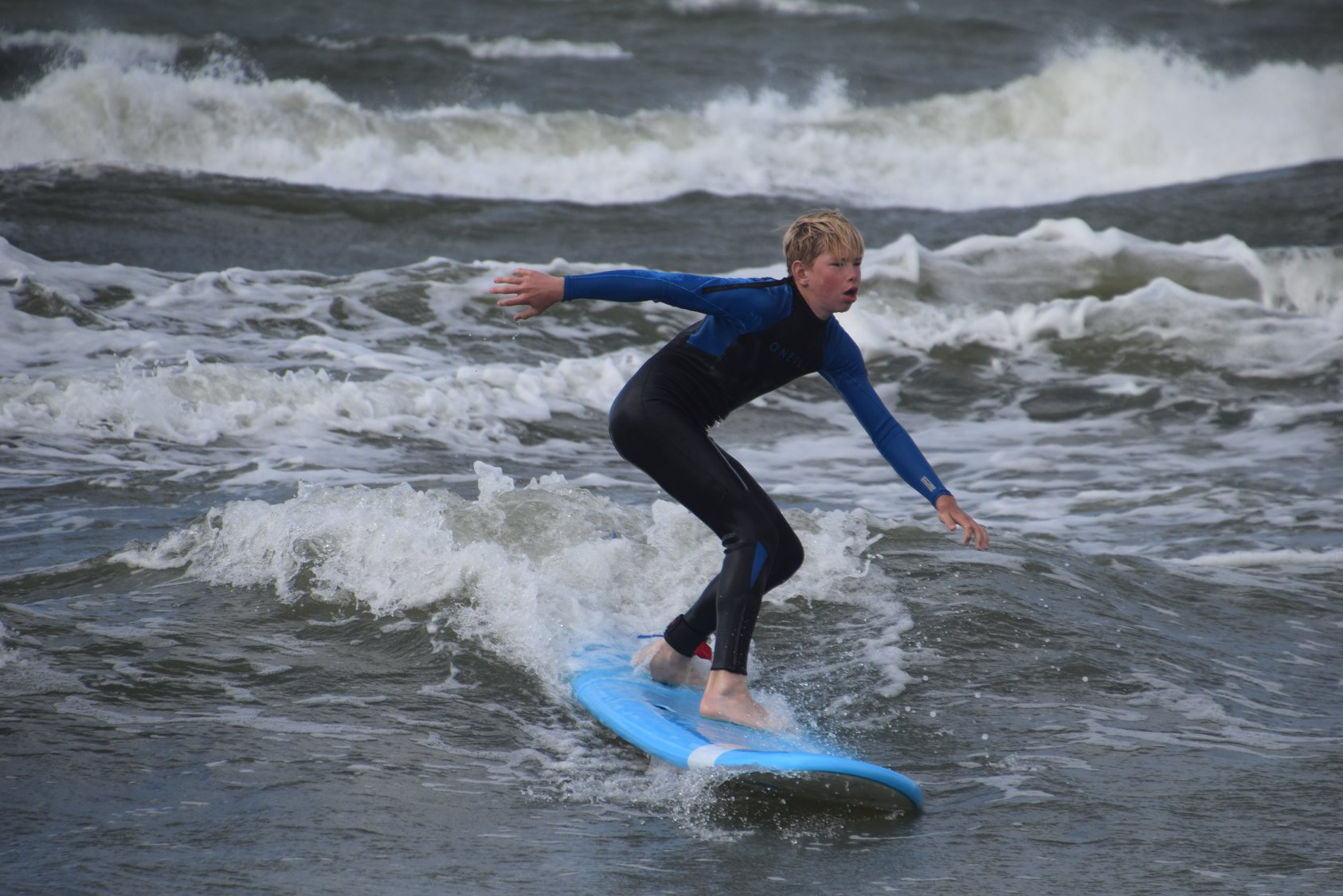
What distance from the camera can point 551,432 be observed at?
26.6ft

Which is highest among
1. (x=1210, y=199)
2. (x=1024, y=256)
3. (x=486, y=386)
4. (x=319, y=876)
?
(x=1210, y=199)

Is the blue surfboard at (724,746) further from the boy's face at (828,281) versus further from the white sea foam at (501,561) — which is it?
the boy's face at (828,281)

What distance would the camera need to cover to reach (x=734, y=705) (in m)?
3.86

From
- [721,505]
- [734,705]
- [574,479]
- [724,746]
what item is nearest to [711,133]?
[574,479]

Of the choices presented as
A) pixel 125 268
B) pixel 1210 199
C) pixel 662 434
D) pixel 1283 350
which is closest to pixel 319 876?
pixel 662 434

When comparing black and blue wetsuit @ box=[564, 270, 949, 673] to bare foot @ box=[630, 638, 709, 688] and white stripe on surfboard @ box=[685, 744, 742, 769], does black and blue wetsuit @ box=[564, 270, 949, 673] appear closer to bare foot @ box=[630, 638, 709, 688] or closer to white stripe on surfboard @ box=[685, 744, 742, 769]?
bare foot @ box=[630, 638, 709, 688]

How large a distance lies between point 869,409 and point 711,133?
13098mm

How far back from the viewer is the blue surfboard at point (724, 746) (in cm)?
331

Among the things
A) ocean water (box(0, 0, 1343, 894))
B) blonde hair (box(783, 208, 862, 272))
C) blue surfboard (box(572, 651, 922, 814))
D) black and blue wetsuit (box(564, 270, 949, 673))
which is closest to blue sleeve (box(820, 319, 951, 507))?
black and blue wetsuit (box(564, 270, 949, 673))

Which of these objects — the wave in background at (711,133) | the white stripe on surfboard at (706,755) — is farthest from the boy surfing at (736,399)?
the wave in background at (711,133)

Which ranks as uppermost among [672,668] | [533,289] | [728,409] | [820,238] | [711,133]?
[711,133]

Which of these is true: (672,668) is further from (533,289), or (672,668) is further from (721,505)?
(533,289)

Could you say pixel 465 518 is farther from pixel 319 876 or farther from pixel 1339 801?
pixel 1339 801

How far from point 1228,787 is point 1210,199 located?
14495mm
